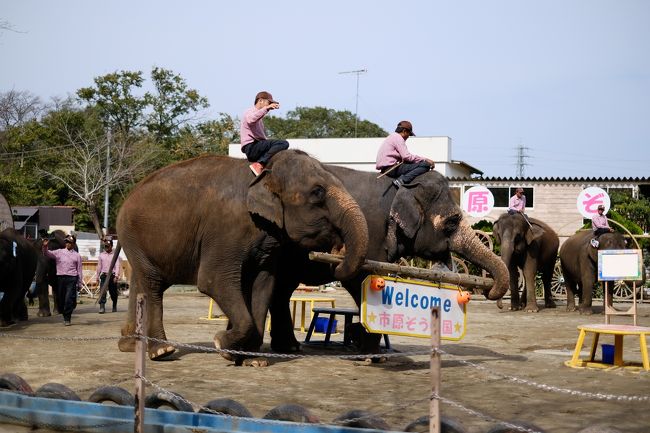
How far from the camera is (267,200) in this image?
11.7 metres

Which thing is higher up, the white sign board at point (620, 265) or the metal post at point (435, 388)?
the white sign board at point (620, 265)

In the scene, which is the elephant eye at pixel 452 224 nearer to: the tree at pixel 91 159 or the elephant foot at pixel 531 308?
the elephant foot at pixel 531 308

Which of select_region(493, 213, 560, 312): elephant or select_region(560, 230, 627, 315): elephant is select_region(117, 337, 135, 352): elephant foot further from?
select_region(560, 230, 627, 315): elephant

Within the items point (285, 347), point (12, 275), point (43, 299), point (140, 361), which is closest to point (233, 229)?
→ point (285, 347)

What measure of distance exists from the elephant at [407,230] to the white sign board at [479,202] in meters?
18.7

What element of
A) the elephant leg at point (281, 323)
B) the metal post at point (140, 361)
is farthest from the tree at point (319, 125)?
the metal post at point (140, 361)

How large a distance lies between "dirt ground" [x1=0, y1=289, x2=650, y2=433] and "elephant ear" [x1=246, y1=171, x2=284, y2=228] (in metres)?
1.92

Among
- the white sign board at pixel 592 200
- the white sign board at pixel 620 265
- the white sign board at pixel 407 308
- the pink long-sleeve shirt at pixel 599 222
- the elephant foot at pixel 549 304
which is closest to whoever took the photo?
the white sign board at pixel 407 308

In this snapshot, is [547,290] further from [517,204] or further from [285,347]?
[285,347]

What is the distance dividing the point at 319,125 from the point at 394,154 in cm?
6612

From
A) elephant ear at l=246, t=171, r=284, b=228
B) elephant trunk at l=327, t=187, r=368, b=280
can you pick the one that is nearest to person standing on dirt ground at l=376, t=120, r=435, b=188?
elephant trunk at l=327, t=187, r=368, b=280

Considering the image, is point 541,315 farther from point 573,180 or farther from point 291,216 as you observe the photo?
point 573,180

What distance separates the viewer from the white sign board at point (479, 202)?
31.1 meters

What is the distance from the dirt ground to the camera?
866cm
